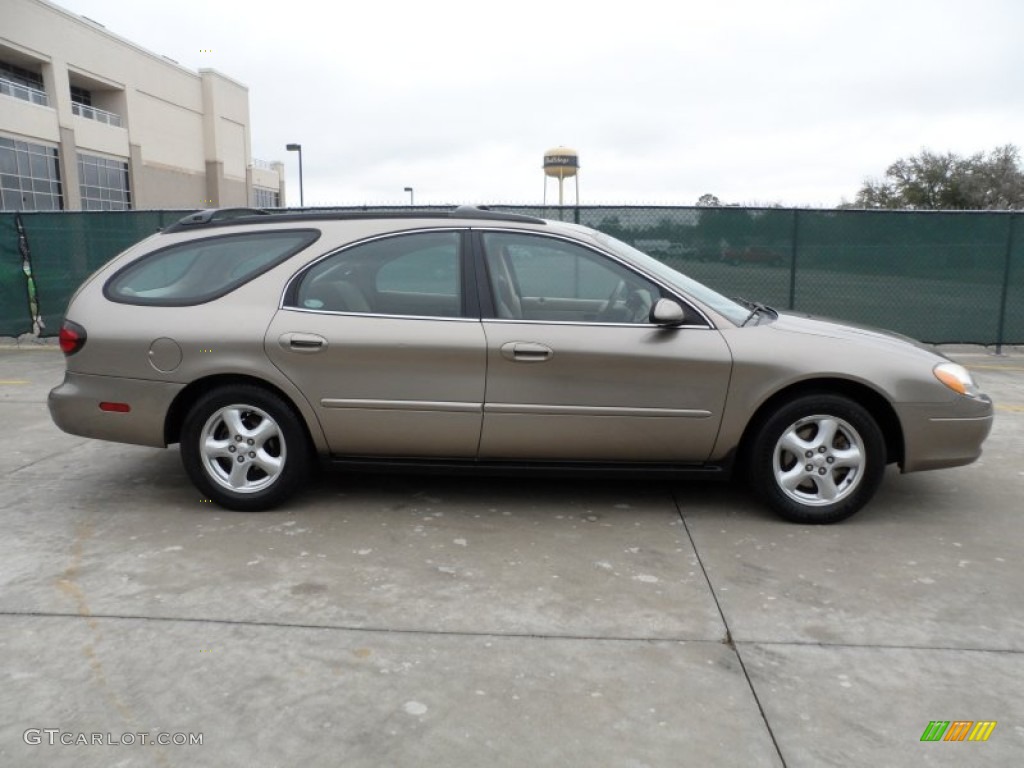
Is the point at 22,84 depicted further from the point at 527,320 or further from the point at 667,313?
the point at 667,313

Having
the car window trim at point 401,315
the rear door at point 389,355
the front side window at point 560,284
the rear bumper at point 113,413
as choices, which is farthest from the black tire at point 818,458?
the rear bumper at point 113,413

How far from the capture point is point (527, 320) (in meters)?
4.44

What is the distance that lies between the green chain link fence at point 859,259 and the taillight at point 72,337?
6.19 metres

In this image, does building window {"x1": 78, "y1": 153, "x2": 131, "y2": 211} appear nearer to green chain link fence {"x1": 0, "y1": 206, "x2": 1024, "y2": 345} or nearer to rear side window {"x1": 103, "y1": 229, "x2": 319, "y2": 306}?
green chain link fence {"x1": 0, "y1": 206, "x2": 1024, "y2": 345}

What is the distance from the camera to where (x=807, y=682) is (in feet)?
9.52

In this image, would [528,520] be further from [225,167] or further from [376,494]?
[225,167]

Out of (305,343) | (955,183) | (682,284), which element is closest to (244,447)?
(305,343)

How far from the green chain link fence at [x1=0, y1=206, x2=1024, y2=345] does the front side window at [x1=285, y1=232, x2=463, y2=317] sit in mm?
5605

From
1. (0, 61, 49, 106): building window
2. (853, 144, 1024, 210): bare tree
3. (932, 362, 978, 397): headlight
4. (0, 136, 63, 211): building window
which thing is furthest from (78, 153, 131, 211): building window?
(932, 362, 978, 397): headlight

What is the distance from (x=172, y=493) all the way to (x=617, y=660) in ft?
10.2

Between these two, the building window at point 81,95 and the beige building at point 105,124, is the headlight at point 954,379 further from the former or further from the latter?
the building window at point 81,95

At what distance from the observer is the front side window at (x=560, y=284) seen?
14.7 ft

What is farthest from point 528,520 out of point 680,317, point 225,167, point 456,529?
point 225,167

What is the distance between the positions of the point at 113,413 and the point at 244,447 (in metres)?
0.79
